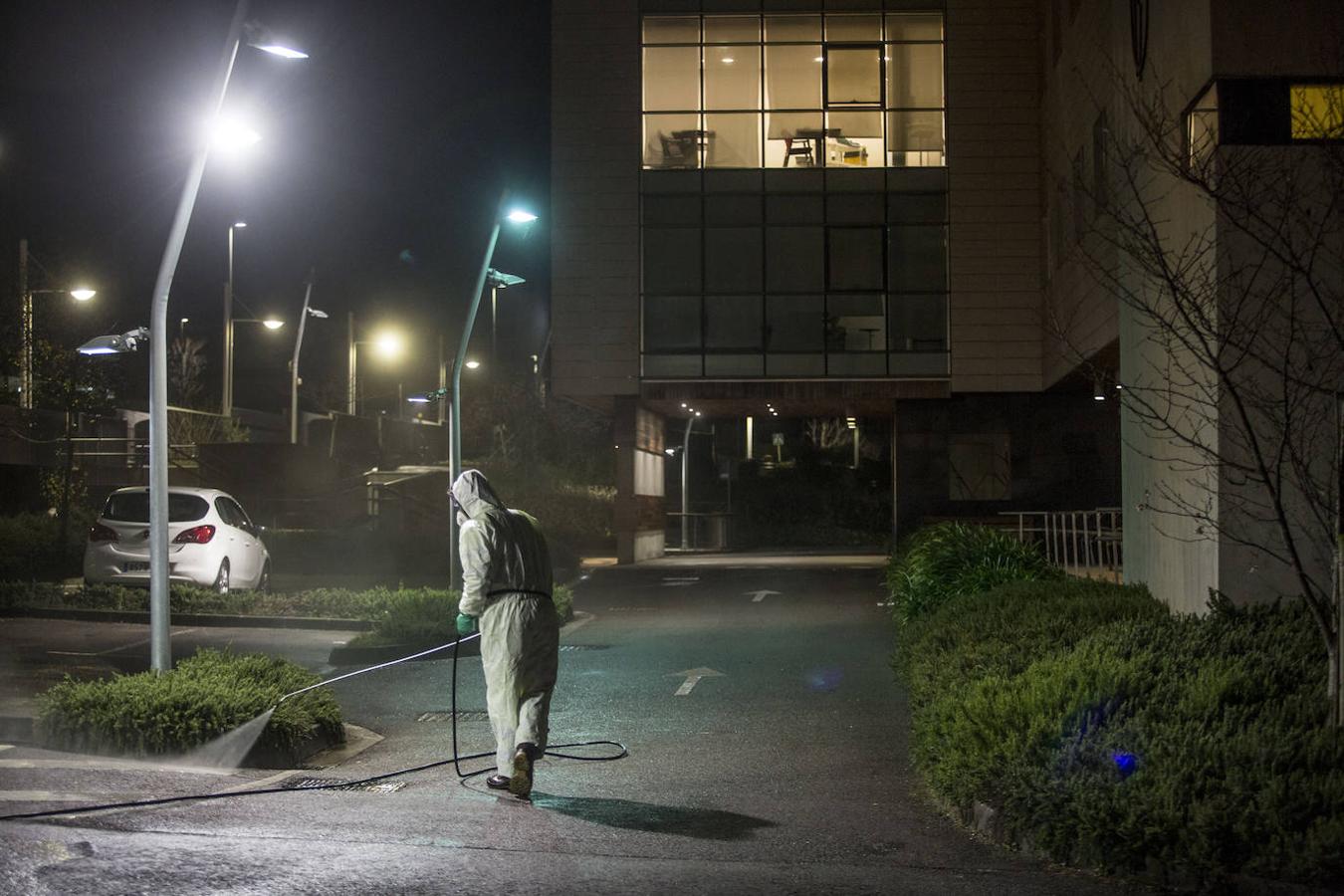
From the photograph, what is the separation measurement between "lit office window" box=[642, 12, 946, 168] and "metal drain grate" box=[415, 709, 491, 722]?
22.6 m

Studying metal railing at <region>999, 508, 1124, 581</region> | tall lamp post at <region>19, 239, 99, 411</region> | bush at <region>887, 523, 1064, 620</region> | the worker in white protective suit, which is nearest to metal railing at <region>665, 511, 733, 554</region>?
metal railing at <region>999, 508, 1124, 581</region>

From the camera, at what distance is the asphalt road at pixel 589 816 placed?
6.11 m

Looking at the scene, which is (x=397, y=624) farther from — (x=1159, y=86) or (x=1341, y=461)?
(x=1341, y=461)

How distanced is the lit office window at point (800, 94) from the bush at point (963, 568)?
1625cm

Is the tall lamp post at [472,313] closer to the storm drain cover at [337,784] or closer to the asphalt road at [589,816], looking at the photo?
the asphalt road at [589,816]

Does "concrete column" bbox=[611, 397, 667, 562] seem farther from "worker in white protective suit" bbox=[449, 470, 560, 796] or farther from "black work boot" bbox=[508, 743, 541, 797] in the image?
"black work boot" bbox=[508, 743, 541, 797]

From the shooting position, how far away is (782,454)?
6062 cm

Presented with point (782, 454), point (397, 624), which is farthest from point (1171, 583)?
point (782, 454)

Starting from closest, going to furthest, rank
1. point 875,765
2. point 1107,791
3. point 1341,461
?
1. point 1107,791
2. point 1341,461
3. point 875,765

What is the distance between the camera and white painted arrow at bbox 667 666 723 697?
13.2m

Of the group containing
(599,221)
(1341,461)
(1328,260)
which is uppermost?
(599,221)

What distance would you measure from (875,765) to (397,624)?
8.14m

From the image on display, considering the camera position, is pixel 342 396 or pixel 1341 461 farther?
pixel 342 396

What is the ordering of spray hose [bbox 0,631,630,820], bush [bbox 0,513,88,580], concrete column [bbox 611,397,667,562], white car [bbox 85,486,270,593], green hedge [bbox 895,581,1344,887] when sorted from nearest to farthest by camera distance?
green hedge [bbox 895,581,1344,887]
spray hose [bbox 0,631,630,820]
white car [bbox 85,486,270,593]
bush [bbox 0,513,88,580]
concrete column [bbox 611,397,667,562]
